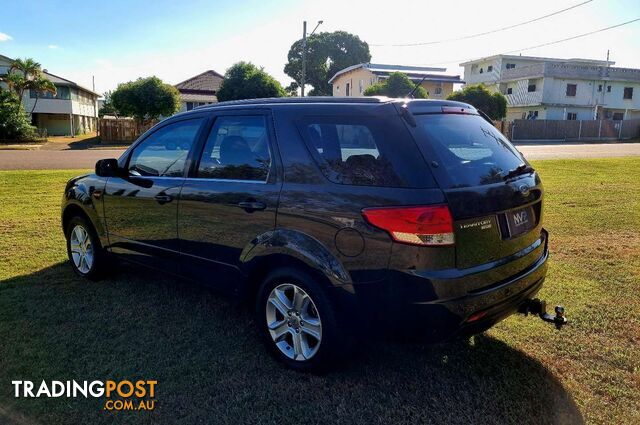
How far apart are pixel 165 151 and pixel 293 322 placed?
198 centimetres

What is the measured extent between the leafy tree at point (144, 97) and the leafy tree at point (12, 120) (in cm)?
561

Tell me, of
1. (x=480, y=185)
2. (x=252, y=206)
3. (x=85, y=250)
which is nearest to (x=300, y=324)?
(x=252, y=206)

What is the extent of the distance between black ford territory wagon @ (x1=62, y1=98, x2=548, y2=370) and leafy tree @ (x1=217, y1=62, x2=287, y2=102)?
3028 centimetres

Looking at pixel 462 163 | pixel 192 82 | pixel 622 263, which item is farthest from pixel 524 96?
pixel 462 163

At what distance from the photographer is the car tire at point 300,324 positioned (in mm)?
3006

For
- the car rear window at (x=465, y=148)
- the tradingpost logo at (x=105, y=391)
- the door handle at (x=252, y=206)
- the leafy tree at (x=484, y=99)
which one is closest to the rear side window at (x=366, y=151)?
the car rear window at (x=465, y=148)

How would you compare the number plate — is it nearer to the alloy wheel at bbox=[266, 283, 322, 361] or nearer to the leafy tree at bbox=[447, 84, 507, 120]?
the alloy wheel at bbox=[266, 283, 322, 361]

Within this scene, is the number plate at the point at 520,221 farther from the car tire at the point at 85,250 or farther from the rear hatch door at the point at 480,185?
the car tire at the point at 85,250

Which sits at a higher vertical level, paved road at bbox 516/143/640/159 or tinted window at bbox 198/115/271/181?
tinted window at bbox 198/115/271/181

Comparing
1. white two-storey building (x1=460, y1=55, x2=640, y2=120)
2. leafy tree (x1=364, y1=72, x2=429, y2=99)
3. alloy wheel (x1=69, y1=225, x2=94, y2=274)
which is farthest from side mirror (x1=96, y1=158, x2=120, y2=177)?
white two-storey building (x1=460, y1=55, x2=640, y2=120)

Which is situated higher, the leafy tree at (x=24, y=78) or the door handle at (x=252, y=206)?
the leafy tree at (x=24, y=78)

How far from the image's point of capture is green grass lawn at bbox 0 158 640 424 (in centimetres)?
289

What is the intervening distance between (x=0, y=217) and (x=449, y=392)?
771 cm

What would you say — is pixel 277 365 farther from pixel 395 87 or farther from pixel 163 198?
pixel 395 87
